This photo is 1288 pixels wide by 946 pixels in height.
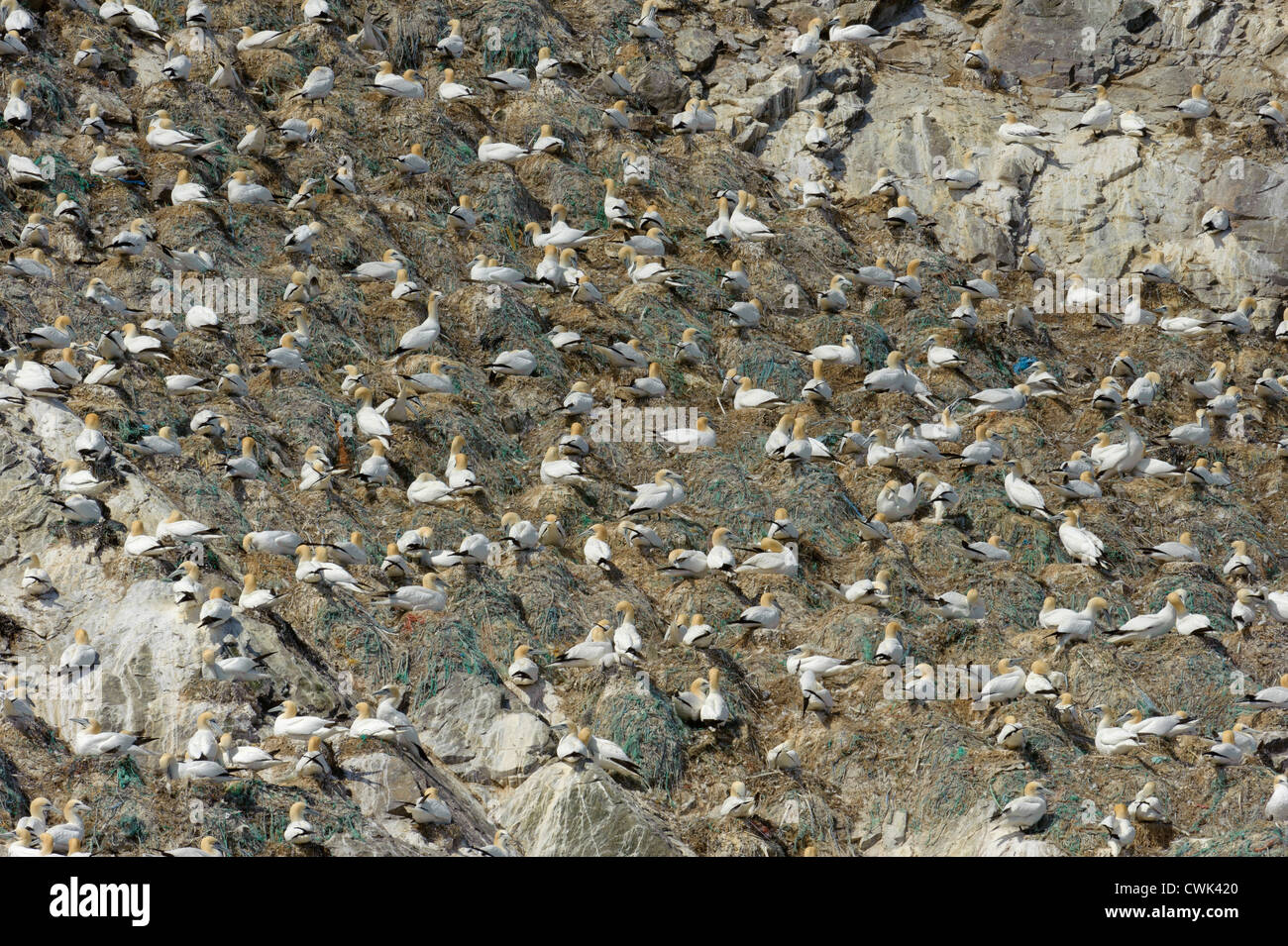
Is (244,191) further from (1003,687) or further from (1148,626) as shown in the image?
(1148,626)

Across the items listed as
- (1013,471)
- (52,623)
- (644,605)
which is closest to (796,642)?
(644,605)

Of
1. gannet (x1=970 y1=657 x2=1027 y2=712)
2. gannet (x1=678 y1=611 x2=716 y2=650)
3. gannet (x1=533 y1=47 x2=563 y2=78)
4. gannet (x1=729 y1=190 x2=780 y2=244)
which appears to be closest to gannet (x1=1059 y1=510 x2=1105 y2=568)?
gannet (x1=970 y1=657 x2=1027 y2=712)

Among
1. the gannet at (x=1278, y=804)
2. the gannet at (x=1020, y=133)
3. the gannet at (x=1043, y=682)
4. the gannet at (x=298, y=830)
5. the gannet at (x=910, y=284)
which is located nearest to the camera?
the gannet at (x=298, y=830)

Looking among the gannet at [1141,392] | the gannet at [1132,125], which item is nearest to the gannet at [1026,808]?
the gannet at [1141,392]

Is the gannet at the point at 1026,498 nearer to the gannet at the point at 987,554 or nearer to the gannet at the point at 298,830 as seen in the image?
the gannet at the point at 987,554

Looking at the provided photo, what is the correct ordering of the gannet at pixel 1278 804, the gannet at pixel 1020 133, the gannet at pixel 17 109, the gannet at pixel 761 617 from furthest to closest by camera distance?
the gannet at pixel 1020 133 → the gannet at pixel 17 109 → the gannet at pixel 761 617 → the gannet at pixel 1278 804

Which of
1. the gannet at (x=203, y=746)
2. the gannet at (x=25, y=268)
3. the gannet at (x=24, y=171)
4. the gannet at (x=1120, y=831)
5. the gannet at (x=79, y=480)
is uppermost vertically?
the gannet at (x=24, y=171)

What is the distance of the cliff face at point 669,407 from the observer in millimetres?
16250

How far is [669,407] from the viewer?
2241 centimetres

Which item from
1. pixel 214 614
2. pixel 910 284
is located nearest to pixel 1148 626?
pixel 910 284

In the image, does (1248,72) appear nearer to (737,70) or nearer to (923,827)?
(737,70)

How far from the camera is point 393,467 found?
2045cm

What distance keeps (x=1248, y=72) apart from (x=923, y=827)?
16.6m

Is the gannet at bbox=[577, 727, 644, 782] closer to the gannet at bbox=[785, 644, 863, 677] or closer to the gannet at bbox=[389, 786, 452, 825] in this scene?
the gannet at bbox=[389, 786, 452, 825]
